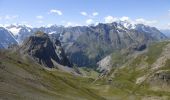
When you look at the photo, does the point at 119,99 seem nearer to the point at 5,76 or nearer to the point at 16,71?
the point at 16,71

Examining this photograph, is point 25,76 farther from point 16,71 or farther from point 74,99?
point 74,99

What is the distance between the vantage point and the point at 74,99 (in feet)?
339

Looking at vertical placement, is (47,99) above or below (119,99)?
above

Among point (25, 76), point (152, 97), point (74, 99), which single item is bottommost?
point (152, 97)

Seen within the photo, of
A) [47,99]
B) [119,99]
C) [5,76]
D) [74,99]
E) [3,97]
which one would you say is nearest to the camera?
[3,97]

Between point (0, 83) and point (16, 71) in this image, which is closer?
point (0, 83)

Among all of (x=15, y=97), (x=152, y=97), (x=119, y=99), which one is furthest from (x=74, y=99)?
(x=152, y=97)

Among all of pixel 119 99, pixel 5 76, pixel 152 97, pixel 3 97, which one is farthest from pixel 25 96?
pixel 152 97

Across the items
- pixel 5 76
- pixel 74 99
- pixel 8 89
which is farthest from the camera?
pixel 74 99

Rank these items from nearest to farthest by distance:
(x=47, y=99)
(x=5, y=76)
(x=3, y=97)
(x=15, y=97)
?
(x=3, y=97) → (x=15, y=97) → (x=47, y=99) → (x=5, y=76)

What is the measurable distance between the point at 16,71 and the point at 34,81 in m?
7.44

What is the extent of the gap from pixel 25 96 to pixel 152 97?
136661 millimetres

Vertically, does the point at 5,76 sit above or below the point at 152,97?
above

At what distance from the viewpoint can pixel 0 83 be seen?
76.0 metres
